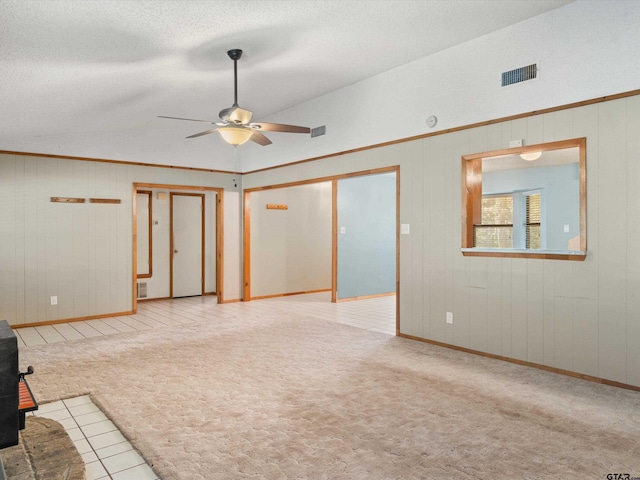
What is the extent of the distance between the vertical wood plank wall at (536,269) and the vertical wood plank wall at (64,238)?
4042 mm

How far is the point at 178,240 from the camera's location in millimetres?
8484

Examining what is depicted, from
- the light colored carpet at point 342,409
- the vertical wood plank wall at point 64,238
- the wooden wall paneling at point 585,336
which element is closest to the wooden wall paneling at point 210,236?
the vertical wood plank wall at point 64,238

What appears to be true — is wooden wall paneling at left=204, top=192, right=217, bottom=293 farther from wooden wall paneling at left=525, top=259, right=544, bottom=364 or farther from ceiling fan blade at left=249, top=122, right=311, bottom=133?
wooden wall paneling at left=525, top=259, right=544, bottom=364

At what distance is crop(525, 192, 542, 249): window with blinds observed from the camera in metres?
9.38

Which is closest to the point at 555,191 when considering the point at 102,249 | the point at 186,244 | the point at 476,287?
the point at 476,287

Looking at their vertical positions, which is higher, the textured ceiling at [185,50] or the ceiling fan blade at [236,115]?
the textured ceiling at [185,50]

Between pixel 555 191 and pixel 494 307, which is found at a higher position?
pixel 555 191

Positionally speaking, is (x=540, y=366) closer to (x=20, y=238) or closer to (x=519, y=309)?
(x=519, y=309)

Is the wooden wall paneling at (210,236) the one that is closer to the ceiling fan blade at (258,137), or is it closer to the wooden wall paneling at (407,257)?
the ceiling fan blade at (258,137)

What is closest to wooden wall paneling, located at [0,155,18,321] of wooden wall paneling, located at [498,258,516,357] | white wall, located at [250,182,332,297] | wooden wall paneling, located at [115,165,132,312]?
wooden wall paneling, located at [115,165,132,312]

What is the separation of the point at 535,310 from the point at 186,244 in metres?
6.61

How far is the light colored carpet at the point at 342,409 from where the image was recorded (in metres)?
2.28

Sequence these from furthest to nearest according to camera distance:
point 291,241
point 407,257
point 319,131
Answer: point 291,241 < point 319,131 < point 407,257

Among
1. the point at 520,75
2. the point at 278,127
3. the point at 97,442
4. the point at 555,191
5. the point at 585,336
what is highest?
the point at 520,75
